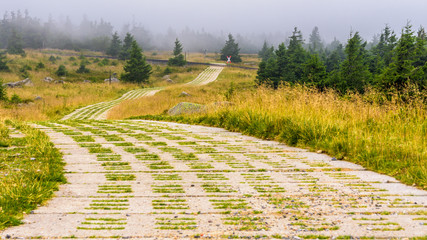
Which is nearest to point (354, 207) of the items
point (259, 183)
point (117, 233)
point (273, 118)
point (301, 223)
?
point (301, 223)

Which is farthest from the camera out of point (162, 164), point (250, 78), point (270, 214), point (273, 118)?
point (250, 78)

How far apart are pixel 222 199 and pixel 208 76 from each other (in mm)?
45558

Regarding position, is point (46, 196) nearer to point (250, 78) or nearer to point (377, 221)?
point (377, 221)

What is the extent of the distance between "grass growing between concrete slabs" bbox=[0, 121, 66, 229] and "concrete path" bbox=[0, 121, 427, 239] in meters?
0.15

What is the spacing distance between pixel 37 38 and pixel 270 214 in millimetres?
106644

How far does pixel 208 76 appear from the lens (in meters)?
48.3

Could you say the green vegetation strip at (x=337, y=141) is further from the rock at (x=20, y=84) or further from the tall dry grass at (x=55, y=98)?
the rock at (x=20, y=84)

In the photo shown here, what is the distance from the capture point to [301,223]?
9.16 feet

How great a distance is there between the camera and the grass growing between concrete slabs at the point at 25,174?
3.08 meters

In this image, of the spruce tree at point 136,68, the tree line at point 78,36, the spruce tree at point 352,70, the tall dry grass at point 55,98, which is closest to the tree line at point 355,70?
the spruce tree at point 352,70

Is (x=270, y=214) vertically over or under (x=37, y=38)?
under

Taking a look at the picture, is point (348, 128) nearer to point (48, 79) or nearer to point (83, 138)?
point (83, 138)

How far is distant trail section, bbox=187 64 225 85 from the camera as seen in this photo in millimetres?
43375

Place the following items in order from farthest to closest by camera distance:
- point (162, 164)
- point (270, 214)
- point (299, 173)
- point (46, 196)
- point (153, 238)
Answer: point (162, 164) → point (299, 173) → point (46, 196) → point (270, 214) → point (153, 238)
